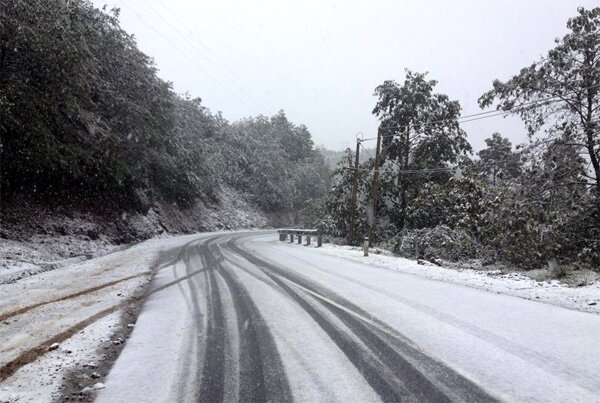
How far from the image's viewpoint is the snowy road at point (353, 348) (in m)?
3.91

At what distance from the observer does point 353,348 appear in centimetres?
514

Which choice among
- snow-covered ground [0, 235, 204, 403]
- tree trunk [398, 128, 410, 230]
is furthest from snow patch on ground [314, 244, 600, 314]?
tree trunk [398, 128, 410, 230]

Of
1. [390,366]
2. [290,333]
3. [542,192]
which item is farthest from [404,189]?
[390,366]

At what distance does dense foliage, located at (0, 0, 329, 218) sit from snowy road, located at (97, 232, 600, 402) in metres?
8.80

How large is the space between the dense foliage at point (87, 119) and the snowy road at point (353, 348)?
880cm

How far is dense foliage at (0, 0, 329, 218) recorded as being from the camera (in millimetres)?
13125

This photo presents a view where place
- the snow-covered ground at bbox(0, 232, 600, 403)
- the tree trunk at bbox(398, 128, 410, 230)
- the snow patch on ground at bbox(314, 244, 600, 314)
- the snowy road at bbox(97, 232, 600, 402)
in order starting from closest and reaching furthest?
1. the snowy road at bbox(97, 232, 600, 402)
2. the snow-covered ground at bbox(0, 232, 600, 403)
3. the snow patch on ground at bbox(314, 244, 600, 314)
4. the tree trunk at bbox(398, 128, 410, 230)

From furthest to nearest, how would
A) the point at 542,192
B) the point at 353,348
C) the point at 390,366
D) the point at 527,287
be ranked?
the point at 542,192
the point at 527,287
the point at 353,348
the point at 390,366

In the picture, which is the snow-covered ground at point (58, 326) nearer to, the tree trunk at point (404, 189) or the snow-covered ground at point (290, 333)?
the snow-covered ground at point (290, 333)

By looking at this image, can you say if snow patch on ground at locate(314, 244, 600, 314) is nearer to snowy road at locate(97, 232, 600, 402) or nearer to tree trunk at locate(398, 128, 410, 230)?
snowy road at locate(97, 232, 600, 402)

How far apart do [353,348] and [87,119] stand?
19.9 meters

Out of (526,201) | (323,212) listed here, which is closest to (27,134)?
(526,201)

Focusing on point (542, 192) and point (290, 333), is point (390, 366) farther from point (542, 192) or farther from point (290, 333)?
point (542, 192)

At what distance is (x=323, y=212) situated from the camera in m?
37.8
